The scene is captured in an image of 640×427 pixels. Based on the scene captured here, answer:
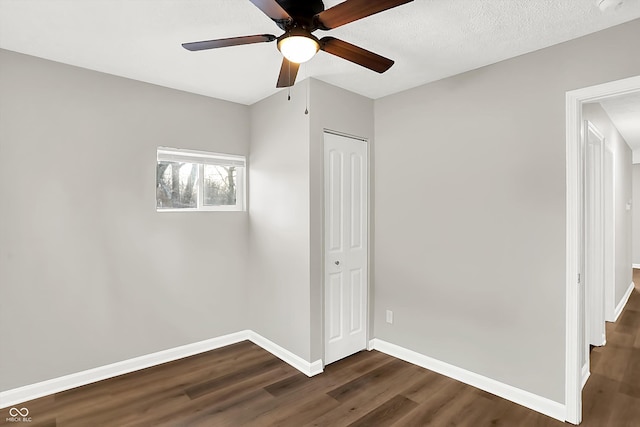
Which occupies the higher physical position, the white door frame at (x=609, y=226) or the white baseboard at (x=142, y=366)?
the white door frame at (x=609, y=226)

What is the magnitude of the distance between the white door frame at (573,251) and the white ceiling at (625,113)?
0.98m

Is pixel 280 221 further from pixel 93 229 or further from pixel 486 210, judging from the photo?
pixel 486 210

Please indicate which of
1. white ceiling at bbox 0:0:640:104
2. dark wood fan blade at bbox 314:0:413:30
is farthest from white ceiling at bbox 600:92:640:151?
dark wood fan blade at bbox 314:0:413:30

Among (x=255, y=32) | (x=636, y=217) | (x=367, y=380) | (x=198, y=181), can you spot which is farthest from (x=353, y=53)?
(x=636, y=217)

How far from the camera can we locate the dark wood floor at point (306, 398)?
7.45 feet

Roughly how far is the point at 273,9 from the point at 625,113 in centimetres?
418

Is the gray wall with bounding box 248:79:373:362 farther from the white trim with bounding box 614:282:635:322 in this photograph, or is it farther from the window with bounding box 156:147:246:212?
the white trim with bounding box 614:282:635:322

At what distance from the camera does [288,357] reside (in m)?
3.14

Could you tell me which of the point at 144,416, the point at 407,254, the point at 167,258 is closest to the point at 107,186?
Result: the point at 167,258

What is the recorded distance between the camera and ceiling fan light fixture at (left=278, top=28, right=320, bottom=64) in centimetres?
156

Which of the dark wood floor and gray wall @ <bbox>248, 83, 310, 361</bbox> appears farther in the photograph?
gray wall @ <bbox>248, 83, 310, 361</bbox>

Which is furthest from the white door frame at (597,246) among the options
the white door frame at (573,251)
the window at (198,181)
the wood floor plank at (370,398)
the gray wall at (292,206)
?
the window at (198,181)

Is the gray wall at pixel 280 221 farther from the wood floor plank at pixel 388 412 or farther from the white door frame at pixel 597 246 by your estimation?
the white door frame at pixel 597 246

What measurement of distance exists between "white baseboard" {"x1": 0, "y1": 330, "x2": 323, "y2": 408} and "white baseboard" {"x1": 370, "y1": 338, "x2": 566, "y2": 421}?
0.80 m
